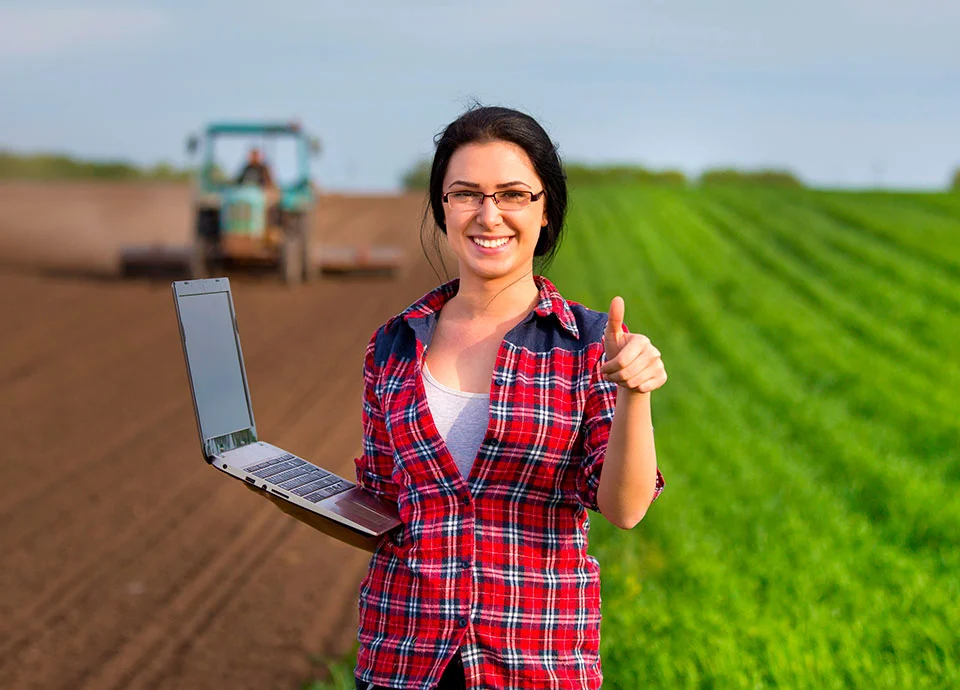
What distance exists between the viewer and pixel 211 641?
4.89 m

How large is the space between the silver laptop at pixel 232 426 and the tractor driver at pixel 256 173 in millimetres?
13449

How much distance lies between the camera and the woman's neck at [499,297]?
2020 mm

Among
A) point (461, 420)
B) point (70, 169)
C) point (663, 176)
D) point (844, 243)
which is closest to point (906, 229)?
point (844, 243)

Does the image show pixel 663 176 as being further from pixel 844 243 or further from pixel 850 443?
pixel 850 443

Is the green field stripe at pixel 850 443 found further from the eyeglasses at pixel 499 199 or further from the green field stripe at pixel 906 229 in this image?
the green field stripe at pixel 906 229

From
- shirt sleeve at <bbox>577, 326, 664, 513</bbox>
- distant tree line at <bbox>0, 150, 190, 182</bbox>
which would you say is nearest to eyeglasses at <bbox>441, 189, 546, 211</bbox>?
shirt sleeve at <bbox>577, 326, 664, 513</bbox>

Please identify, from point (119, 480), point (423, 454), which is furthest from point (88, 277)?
point (423, 454)

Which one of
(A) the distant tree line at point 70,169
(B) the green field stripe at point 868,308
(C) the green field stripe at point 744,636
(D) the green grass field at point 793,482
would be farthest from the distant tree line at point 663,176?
(C) the green field stripe at point 744,636

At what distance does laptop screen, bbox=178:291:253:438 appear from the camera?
2.02 metres

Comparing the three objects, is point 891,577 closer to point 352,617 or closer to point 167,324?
point 352,617

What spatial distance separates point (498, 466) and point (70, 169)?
4467 centimetres

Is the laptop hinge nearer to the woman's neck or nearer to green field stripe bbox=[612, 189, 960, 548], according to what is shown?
the woman's neck

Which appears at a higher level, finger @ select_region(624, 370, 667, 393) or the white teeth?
the white teeth

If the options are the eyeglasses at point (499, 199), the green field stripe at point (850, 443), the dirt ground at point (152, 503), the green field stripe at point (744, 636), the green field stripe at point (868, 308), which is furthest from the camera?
the green field stripe at point (868, 308)
